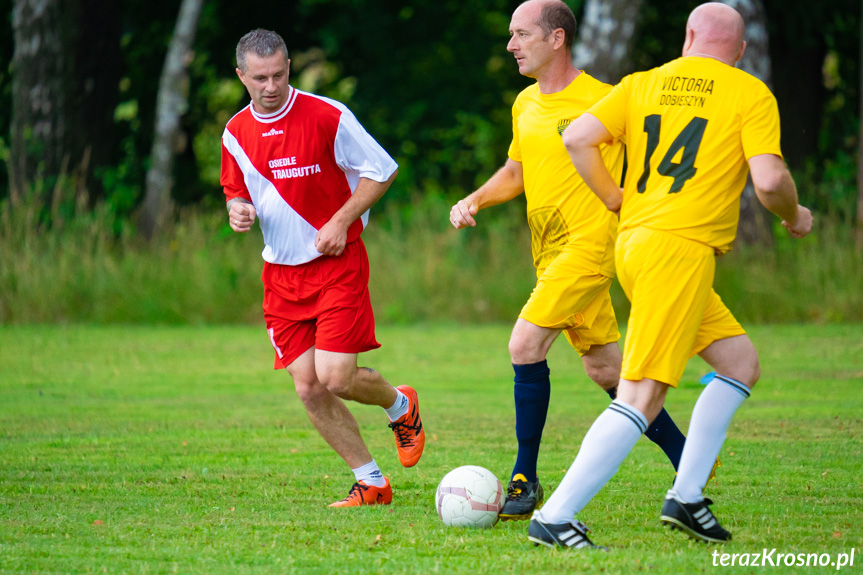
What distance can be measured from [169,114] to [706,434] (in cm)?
1603

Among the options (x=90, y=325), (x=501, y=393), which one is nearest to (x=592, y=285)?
(x=501, y=393)

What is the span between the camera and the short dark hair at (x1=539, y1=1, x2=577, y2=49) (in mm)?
5449

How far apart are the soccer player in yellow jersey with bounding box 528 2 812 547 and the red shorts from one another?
63.5 inches

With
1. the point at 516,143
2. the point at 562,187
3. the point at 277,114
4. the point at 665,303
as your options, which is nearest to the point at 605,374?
the point at 562,187

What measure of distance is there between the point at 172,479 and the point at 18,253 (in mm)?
11001

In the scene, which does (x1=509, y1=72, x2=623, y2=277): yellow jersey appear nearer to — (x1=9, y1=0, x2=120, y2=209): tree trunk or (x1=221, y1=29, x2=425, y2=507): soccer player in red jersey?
(x1=221, y1=29, x2=425, y2=507): soccer player in red jersey

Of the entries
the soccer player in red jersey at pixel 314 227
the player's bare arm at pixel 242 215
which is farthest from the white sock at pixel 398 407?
the player's bare arm at pixel 242 215

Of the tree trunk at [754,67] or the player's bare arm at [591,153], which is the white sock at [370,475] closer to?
the player's bare arm at [591,153]

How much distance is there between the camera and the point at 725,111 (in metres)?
4.30

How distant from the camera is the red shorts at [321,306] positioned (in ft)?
18.3

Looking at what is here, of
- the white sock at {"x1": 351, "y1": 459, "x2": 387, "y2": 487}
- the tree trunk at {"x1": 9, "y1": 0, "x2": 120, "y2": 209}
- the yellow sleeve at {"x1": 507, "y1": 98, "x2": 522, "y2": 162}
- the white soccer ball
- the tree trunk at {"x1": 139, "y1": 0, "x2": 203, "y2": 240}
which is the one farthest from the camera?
the tree trunk at {"x1": 139, "y1": 0, "x2": 203, "y2": 240}

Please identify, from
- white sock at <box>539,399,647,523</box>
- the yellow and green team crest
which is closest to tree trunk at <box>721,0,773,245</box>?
the yellow and green team crest

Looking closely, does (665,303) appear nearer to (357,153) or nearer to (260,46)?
(357,153)

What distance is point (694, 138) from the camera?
4.32 metres
